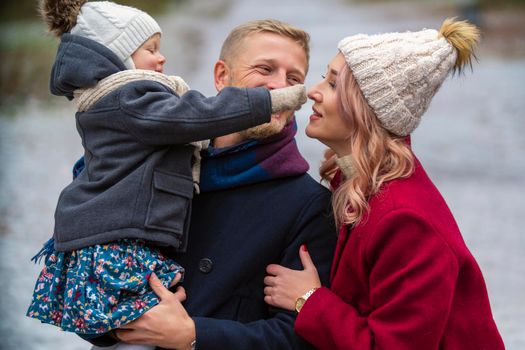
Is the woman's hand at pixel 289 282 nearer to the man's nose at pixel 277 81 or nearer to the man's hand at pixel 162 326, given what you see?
the man's hand at pixel 162 326

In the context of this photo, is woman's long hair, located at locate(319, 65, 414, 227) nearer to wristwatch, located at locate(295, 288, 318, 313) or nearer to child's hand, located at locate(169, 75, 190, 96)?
wristwatch, located at locate(295, 288, 318, 313)

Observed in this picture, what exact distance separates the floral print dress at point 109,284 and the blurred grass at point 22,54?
28.2 feet

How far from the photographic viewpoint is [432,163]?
9406 mm

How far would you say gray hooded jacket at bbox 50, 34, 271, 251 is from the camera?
8.34ft

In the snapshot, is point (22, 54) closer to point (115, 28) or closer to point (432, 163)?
point (432, 163)

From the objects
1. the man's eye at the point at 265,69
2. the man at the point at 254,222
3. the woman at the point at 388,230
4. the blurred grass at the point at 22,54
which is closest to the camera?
the woman at the point at 388,230

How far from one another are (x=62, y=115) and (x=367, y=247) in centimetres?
957

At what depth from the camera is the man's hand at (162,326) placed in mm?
2570

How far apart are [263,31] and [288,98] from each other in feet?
1.20

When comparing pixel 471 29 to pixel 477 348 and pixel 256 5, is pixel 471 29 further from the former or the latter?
pixel 256 5

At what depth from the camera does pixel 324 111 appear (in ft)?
9.02

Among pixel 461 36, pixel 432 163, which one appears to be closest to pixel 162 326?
pixel 461 36

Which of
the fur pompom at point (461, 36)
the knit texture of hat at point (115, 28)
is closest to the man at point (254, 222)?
the knit texture of hat at point (115, 28)

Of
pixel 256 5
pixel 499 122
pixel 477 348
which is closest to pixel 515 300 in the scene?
pixel 477 348
